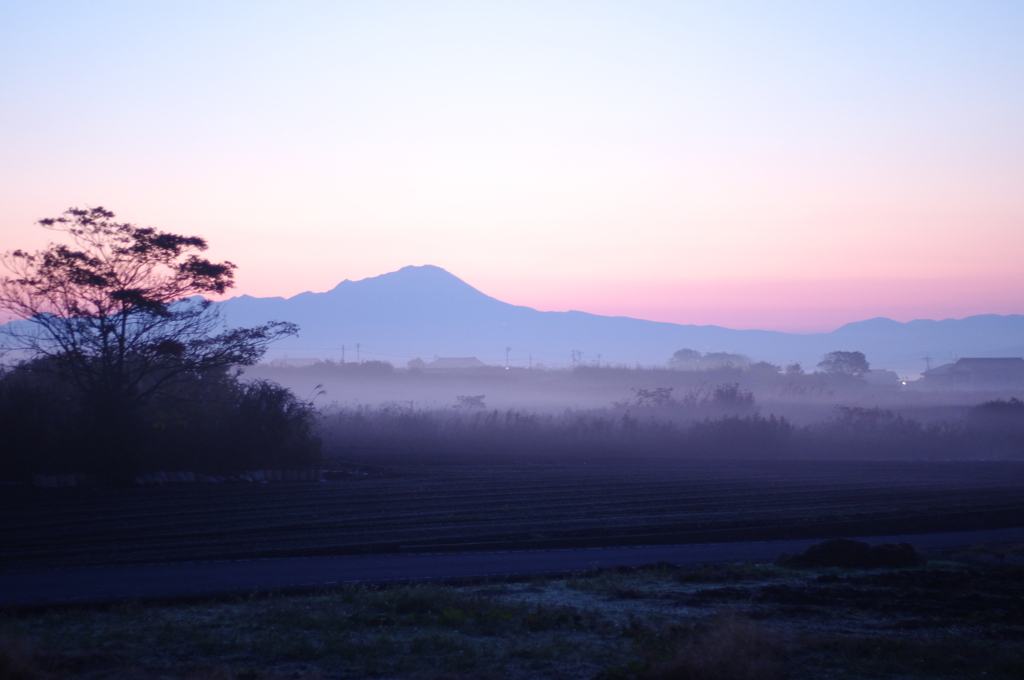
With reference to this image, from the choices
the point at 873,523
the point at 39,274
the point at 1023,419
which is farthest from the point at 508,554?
the point at 1023,419

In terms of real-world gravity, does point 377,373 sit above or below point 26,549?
above

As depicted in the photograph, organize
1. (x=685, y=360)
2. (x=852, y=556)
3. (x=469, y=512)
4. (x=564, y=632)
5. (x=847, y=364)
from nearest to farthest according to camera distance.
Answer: (x=564, y=632) < (x=852, y=556) < (x=469, y=512) < (x=847, y=364) < (x=685, y=360)

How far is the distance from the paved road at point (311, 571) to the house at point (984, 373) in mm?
86726

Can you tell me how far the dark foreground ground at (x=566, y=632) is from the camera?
641 cm

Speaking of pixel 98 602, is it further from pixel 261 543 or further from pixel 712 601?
pixel 712 601

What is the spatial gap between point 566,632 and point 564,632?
0.02m

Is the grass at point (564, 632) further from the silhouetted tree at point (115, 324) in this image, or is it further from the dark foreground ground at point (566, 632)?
the silhouetted tree at point (115, 324)

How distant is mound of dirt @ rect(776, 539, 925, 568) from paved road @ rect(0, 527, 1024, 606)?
86 centimetres

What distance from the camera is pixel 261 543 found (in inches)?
529

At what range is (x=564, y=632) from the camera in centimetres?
802

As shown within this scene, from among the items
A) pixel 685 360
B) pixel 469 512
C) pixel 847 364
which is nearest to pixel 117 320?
pixel 469 512

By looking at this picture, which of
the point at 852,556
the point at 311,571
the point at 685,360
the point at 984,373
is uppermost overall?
the point at 685,360

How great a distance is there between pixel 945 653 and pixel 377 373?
95595 millimetres

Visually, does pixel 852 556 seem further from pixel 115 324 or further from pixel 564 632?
pixel 115 324
